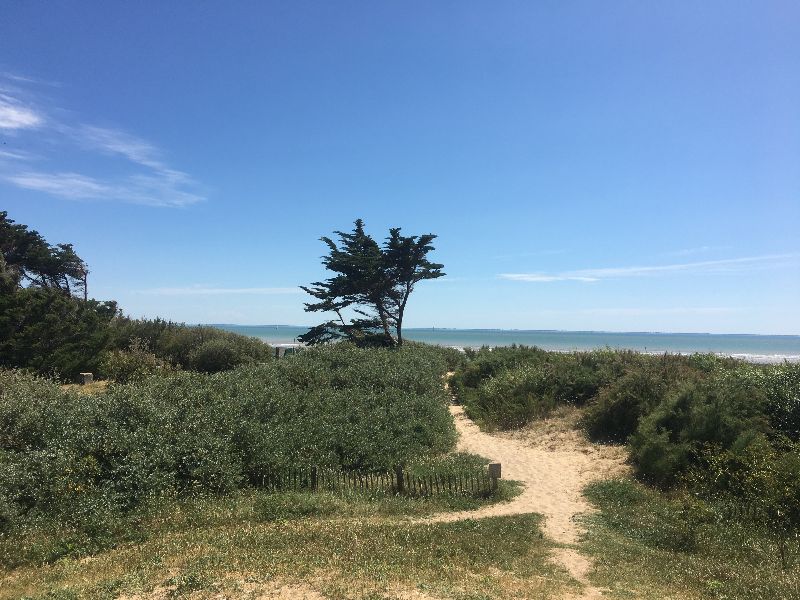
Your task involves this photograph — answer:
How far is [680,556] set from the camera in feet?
24.5

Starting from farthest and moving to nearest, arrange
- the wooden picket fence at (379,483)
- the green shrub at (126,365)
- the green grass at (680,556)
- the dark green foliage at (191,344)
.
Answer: the dark green foliage at (191,344) < the green shrub at (126,365) < the wooden picket fence at (379,483) < the green grass at (680,556)

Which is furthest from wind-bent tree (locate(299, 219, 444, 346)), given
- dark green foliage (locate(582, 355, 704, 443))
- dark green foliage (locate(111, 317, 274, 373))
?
dark green foliage (locate(582, 355, 704, 443))

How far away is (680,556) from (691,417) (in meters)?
6.49

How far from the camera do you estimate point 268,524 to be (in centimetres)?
848

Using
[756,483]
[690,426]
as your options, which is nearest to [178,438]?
[756,483]

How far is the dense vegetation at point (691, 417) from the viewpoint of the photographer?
948 centimetres

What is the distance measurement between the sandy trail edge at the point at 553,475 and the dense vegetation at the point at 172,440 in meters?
1.81

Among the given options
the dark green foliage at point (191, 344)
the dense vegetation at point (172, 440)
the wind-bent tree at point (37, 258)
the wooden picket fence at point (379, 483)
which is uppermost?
the wind-bent tree at point (37, 258)

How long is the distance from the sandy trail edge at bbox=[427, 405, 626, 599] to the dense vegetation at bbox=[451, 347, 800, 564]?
3.32 ft

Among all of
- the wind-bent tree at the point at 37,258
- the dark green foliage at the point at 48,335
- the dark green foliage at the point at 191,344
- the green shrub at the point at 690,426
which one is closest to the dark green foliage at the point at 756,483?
the green shrub at the point at 690,426

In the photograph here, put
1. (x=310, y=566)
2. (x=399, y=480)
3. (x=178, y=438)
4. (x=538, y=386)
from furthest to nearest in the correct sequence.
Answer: (x=538, y=386), (x=399, y=480), (x=178, y=438), (x=310, y=566)

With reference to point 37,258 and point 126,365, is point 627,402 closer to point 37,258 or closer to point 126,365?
point 126,365

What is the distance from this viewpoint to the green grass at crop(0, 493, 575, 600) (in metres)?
5.85

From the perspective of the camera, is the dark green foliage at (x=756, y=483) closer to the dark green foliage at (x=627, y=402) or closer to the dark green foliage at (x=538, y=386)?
the dark green foliage at (x=627, y=402)
